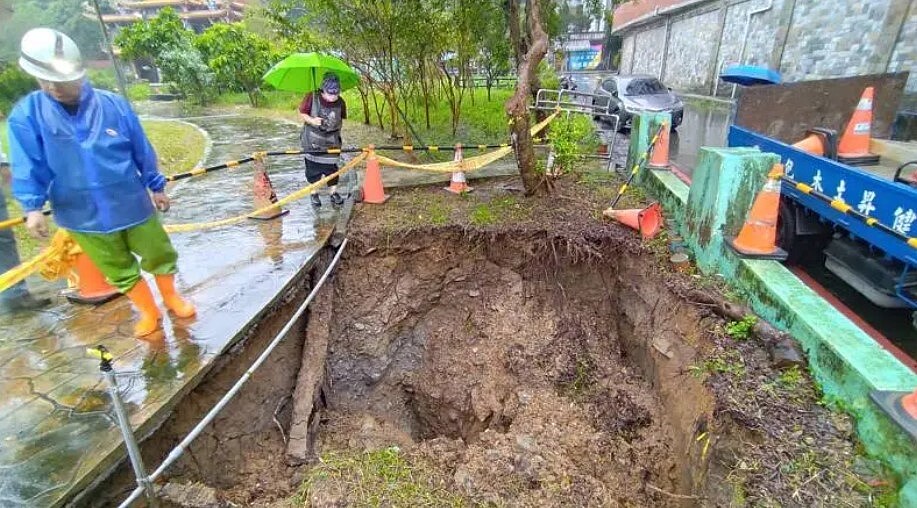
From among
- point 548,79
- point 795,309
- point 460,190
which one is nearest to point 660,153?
point 460,190

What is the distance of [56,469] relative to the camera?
240cm

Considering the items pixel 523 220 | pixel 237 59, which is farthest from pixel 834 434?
pixel 237 59

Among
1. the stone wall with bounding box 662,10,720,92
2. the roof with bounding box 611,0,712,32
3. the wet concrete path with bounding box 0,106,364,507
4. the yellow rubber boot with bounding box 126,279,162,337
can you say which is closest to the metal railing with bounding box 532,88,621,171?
the wet concrete path with bounding box 0,106,364,507

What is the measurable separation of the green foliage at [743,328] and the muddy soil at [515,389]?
89 millimetres

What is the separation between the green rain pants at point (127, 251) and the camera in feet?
9.84

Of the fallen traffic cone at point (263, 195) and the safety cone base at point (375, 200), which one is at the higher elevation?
the fallen traffic cone at point (263, 195)

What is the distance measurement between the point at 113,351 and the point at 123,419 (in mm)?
1487

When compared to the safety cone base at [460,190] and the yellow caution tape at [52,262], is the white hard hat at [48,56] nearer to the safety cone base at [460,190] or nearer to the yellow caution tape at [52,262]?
the yellow caution tape at [52,262]

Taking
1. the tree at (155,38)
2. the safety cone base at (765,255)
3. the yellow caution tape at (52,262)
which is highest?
the tree at (155,38)

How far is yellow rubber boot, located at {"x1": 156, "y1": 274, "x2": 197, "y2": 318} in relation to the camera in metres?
3.44

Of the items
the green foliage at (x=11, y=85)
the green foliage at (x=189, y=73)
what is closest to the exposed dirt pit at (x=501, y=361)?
the green foliage at (x=11, y=85)

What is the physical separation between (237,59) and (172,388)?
19.4 metres

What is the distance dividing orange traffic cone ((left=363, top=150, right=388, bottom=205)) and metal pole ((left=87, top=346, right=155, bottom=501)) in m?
4.07

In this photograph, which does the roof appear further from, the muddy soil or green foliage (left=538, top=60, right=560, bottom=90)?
the muddy soil
